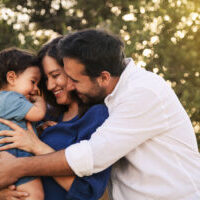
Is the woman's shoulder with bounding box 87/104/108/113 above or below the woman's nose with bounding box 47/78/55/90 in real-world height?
above

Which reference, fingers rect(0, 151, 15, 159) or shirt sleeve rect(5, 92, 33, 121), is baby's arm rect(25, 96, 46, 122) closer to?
shirt sleeve rect(5, 92, 33, 121)

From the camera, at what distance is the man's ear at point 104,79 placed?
2.73 metres

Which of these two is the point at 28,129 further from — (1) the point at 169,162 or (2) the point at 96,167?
(1) the point at 169,162

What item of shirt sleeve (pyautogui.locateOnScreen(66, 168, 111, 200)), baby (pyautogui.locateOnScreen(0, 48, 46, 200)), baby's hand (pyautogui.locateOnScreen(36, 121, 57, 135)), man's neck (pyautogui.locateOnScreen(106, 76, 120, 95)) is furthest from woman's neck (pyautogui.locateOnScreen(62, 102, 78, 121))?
shirt sleeve (pyautogui.locateOnScreen(66, 168, 111, 200))

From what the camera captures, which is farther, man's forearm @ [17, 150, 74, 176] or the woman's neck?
the woman's neck

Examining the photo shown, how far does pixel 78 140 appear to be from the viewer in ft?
8.09

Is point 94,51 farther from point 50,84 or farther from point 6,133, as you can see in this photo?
point 6,133

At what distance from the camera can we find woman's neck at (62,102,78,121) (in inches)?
115

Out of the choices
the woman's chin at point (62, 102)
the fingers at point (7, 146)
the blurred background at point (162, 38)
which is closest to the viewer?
the fingers at point (7, 146)

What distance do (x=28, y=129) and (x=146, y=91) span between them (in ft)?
3.18

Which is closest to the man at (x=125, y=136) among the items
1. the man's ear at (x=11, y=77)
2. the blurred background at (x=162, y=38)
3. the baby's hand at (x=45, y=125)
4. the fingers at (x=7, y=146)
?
the fingers at (x=7, y=146)

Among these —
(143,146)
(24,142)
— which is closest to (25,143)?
(24,142)

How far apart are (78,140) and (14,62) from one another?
931 millimetres

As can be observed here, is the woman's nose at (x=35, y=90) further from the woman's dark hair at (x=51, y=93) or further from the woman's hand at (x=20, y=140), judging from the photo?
the woman's hand at (x=20, y=140)
